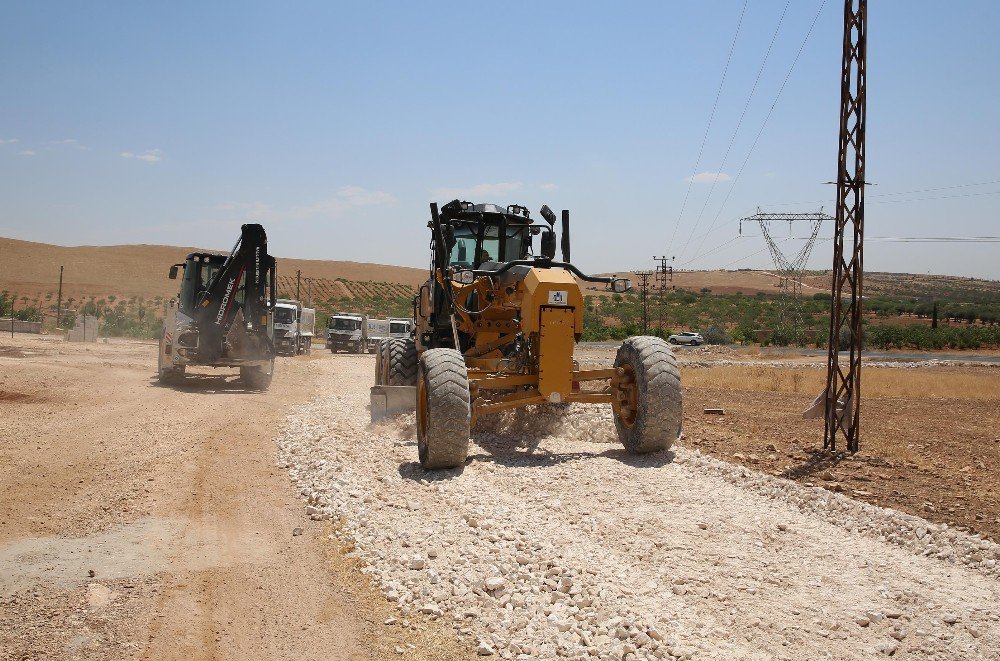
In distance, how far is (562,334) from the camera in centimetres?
942

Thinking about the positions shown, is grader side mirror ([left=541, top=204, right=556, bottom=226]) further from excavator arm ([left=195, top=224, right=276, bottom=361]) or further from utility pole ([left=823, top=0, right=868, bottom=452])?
excavator arm ([left=195, top=224, right=276, bottom=361])

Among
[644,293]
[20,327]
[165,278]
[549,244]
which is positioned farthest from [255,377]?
[165,278]

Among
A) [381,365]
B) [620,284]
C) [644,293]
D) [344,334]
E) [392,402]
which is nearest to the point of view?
[620,284]

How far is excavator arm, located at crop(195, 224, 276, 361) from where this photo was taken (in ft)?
64.0

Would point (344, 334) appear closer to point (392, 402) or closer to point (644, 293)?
point (644, 293)

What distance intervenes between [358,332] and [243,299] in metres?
25.5

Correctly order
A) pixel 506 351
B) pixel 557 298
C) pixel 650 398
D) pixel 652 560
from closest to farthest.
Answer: pixel 652 560 → pixel 650 398 → pixel 557 298 → pixel 506 351

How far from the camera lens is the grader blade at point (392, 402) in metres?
12.1

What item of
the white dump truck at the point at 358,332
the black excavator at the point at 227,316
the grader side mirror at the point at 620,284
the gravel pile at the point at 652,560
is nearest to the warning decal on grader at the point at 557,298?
the grader side mirror at the point at 620,284

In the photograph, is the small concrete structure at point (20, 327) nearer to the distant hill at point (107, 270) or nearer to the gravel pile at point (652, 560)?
the distant hill at point (107, 270)

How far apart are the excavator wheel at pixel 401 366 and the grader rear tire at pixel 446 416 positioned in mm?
4267

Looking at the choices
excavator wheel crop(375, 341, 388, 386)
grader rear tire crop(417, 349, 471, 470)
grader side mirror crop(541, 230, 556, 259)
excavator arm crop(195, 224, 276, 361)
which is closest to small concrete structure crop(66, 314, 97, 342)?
excavator arm crop(195, 224, 276, 361)

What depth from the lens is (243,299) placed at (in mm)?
19953

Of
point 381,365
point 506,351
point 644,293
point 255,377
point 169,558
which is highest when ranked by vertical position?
point 644,293
